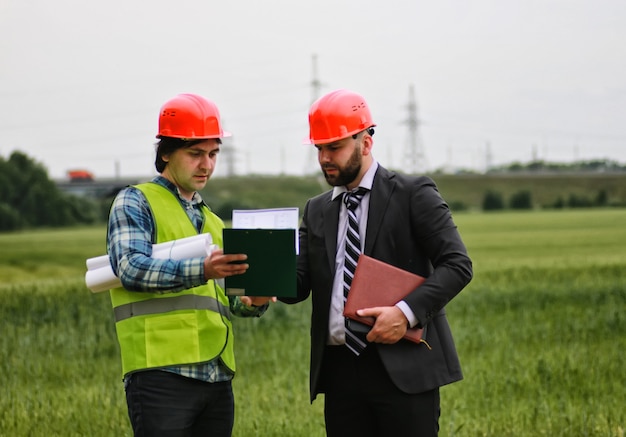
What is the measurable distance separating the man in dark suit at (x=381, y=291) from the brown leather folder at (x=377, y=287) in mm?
40

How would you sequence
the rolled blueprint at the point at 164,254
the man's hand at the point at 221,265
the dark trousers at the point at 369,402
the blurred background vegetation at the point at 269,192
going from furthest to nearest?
the blurred background vegetation at the point at 269,192, the dark trousers at the point at 369,402, the rolled blueprint at the point at 164,254, the man's hand at the point at 221,265

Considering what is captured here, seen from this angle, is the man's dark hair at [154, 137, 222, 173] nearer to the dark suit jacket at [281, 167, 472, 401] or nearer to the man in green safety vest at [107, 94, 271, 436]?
the man in green safety vest at [107, 94, 271, 436]

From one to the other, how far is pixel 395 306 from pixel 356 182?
26.4 inches

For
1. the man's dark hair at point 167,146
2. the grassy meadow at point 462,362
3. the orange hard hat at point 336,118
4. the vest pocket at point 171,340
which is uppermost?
the orange hard hat at point 336,118

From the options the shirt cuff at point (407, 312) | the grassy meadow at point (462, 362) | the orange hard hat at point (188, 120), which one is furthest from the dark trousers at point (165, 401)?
the grassy meadow at point (462, 362)

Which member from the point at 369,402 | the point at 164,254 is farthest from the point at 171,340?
the point at 369,402

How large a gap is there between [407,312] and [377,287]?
7.2 inches

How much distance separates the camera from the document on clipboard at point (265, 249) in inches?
150

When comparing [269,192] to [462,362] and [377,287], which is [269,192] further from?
[377,287]

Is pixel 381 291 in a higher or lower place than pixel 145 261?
lower

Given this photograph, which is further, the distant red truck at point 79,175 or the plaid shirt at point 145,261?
the distant red truck at point 79,175

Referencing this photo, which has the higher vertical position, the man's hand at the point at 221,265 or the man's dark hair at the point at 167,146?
the man's dark hair at the point at 167,146

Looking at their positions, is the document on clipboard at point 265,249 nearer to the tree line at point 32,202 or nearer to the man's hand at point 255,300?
the man's hand at point 255,300

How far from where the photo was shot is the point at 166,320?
13.4 feet
